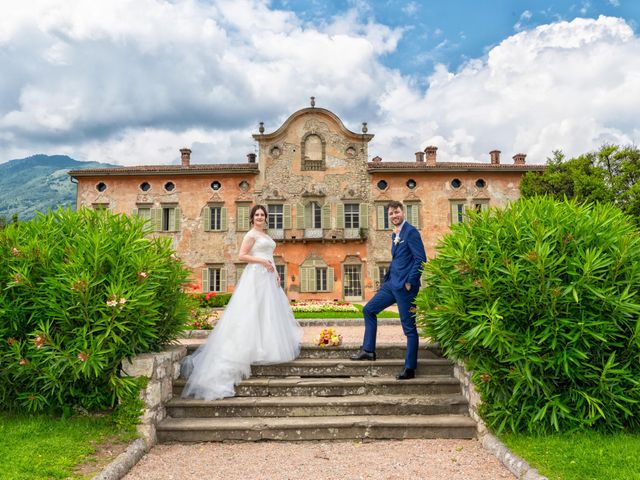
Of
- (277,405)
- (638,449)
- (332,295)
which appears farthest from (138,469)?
(332,295)

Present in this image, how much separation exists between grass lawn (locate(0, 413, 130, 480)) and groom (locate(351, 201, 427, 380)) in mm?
2831

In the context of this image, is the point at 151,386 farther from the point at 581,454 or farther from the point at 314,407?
the point at 581,454

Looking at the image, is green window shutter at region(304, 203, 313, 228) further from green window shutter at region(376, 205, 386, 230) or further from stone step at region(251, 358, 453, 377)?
stone step at region(251, 358, 453, 377)

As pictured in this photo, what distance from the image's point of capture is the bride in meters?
4.84

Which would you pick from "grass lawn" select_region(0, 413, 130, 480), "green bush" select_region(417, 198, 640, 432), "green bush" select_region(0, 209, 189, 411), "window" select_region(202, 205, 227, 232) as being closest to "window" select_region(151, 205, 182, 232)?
"window" select_region(202, 205, 227, 232)

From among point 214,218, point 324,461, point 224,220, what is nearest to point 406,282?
point 324,461

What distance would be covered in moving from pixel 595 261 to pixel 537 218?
65cm

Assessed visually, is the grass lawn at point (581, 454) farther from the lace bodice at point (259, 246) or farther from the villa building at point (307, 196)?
the villa building at point (307, 196)

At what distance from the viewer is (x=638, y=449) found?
355 cm

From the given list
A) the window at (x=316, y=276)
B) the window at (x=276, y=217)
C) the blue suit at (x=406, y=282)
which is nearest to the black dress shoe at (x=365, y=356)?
the blue suit at (x=406, y=282)

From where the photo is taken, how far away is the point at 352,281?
924 inches

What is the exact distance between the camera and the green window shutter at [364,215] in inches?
933

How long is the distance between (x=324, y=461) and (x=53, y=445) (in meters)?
2.36

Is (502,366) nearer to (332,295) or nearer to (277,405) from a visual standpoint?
(277,405)
